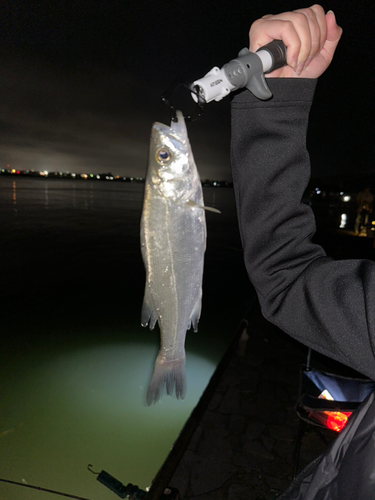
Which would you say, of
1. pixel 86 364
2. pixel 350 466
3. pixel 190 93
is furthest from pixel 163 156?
pixel 86 364

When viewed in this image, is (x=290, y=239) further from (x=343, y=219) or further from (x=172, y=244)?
(x=343, y=219)

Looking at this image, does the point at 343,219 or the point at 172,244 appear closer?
the point at 172,244

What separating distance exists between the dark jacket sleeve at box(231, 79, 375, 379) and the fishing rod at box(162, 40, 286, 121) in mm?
84

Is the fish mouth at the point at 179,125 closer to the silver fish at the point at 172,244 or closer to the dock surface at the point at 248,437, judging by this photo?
the silver fish at the point at 172,244

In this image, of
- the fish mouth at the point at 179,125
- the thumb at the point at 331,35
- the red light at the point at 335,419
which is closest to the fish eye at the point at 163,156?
the fish mouth at the point at 179,125

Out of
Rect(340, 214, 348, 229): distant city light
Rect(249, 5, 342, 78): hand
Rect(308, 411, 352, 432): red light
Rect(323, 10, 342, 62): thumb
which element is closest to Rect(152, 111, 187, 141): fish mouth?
Rect(249, 5, 342, 78): hand

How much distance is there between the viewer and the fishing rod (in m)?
1.07

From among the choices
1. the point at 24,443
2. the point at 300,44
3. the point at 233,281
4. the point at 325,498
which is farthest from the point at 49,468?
the point at 233,281

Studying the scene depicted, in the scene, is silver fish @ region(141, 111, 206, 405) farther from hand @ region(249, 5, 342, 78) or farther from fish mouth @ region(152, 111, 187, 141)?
hand @ region(249, 5, 342, 78)

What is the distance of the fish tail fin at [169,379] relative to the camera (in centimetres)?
150

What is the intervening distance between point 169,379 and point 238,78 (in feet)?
4.63

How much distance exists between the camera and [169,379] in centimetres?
153

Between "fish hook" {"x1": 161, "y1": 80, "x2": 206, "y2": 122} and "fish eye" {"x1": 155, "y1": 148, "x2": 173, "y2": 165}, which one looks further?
"fish eye" {"x1": 155, "y1": 148, "x2": 173, "y2": 165}

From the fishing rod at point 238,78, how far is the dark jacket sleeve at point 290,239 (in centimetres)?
8
